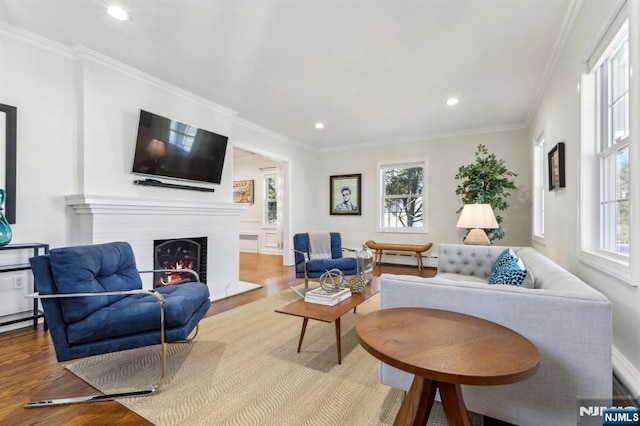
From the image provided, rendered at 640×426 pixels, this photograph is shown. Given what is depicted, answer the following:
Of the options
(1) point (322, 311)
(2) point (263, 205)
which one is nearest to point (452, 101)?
(1) point (322, 311)

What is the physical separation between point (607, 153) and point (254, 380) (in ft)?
8.95

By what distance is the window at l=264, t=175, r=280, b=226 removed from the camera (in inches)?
309

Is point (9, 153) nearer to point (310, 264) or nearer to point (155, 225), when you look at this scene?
point (155, 225)

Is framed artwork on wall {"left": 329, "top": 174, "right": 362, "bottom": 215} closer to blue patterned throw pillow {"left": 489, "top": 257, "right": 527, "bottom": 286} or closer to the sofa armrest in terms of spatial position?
blue patterned throw pillow {"left": 489, "top": 257, "right": 527, "bottom": 286}

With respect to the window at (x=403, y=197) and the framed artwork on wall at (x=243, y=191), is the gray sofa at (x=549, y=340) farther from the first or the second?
the framed artwork on wall at (x=243, y=191)

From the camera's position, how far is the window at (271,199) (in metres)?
7.84

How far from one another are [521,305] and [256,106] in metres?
4.01

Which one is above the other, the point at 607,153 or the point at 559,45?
the point at 559,45

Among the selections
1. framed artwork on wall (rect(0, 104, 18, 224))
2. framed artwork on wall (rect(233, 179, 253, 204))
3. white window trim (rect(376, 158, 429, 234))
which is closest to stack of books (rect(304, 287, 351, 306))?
framed artwork on wall (rect(0, 104, 18, 224))

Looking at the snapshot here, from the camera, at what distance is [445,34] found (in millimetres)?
2568

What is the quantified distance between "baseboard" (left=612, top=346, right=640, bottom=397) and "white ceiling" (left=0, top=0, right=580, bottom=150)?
2419 millimetres

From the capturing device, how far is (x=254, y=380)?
6.33 ft

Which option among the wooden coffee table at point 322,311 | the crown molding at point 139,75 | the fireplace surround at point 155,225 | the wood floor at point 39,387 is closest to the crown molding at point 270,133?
the crown molding at point 139,75

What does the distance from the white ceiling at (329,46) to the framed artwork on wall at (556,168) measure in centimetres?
95
